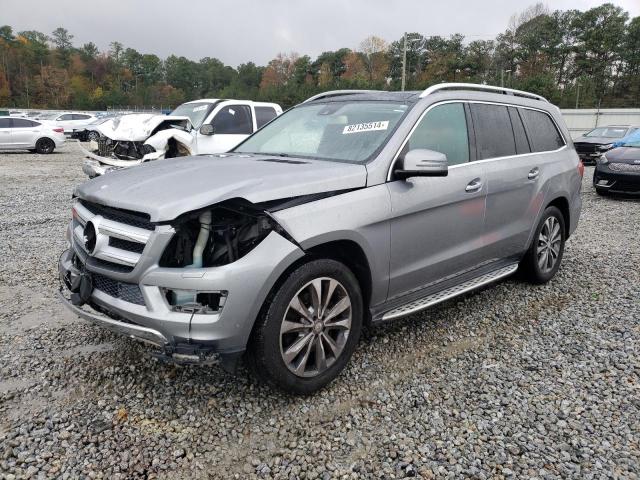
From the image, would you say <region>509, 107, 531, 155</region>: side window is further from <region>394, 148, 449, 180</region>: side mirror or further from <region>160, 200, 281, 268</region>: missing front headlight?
<region>160, 200, 281, 268</region>: missing front headlight

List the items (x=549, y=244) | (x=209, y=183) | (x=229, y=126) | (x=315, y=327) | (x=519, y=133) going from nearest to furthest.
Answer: (x=209, y=183), (x=315, y=327), (x=519, y=133), (x=549, y=244), (x=229, y=126)

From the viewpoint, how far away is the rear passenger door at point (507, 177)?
158 inches

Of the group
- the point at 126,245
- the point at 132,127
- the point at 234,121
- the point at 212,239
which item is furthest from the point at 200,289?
the point at 234,121

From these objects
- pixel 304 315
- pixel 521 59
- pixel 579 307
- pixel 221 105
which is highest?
pixel 521 59

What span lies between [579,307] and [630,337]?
0.63m

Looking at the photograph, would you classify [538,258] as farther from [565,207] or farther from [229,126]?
[229,126]

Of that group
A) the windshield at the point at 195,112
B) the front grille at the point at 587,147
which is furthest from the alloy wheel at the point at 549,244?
the front grille at the point at 587,147

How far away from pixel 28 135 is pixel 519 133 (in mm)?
20473

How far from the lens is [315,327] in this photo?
2889 mm

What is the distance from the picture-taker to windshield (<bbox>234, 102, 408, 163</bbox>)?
3426 mm

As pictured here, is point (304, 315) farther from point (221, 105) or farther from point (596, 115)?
point (596, 115)

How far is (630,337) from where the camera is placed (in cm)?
385

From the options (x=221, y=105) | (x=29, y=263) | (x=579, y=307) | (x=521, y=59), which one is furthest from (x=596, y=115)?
(x=521, y=59)

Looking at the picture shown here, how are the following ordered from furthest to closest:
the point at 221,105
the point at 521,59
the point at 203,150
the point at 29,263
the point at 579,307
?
the point at 521,59 → the point at 221,105 → the point at 203,150 → the point at 29,263 → the point at 579,307
